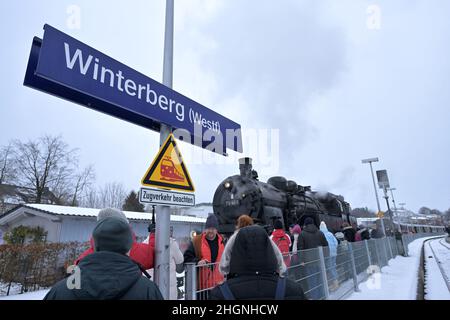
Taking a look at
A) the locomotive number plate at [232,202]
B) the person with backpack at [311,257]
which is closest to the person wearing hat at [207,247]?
the person with backpack at [311,257]

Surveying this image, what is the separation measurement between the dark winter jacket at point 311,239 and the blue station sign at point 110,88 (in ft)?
13.0

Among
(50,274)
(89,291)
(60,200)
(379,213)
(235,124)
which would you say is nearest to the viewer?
(89,291)

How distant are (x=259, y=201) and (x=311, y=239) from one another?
291 cm

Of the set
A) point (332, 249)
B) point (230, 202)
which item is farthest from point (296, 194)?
point (332, 249)

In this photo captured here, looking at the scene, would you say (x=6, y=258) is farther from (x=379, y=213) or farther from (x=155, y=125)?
(x=379, y=213)

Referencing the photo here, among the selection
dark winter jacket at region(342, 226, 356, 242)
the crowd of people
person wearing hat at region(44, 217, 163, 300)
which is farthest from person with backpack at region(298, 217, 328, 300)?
dark winter jacket at region(342, 226, 356, 242)

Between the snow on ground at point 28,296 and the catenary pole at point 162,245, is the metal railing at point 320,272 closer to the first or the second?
the catenary pole at point 162,245

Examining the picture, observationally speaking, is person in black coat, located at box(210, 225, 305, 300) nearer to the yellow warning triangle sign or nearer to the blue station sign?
the yellow warning triangle sign

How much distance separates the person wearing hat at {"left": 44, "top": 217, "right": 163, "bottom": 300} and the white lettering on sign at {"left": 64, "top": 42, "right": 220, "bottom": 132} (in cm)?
151

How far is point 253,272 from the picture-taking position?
1.90m

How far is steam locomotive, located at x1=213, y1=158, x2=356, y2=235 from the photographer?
9.12 meters

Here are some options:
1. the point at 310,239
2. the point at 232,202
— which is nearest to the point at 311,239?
the point at 310,239

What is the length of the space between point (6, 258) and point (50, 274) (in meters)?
1.60

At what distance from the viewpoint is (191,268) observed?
2727 mm
